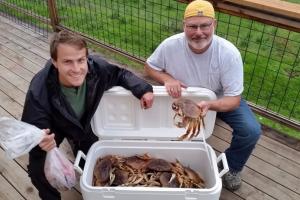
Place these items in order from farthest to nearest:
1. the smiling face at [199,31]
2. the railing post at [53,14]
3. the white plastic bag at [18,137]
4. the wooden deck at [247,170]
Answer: the railing post at [53,14] → the wooden deck at [247,170] → the smiling face at [199,31] → the white plastic bag at [18,137]

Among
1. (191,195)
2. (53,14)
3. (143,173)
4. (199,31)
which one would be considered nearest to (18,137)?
(143,173)

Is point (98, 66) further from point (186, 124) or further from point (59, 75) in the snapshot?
point (186, 124)

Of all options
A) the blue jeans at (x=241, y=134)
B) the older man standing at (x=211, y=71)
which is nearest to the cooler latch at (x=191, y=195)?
the older man standing at (x=211, y=71)

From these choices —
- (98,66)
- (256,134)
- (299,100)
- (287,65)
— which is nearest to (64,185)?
(98,66)

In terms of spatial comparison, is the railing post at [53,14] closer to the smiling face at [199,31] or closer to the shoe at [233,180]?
the smiling face at [199,31]

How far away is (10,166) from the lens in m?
2.64

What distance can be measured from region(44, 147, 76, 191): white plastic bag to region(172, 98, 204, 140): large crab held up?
0.70 m

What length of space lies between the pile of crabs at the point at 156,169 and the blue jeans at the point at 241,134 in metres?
0.32

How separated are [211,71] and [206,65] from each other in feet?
0.17

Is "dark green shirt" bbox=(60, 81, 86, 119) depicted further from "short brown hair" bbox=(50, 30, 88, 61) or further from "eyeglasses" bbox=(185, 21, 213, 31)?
"eyeglasses" bbox=(185, 21, 213, 31)

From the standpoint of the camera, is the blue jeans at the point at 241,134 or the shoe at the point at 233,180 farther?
the shoe at the point at 233,180

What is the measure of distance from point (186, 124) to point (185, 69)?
17.0 inches

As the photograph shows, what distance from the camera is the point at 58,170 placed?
196 cm

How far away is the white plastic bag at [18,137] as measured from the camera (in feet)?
5.76
